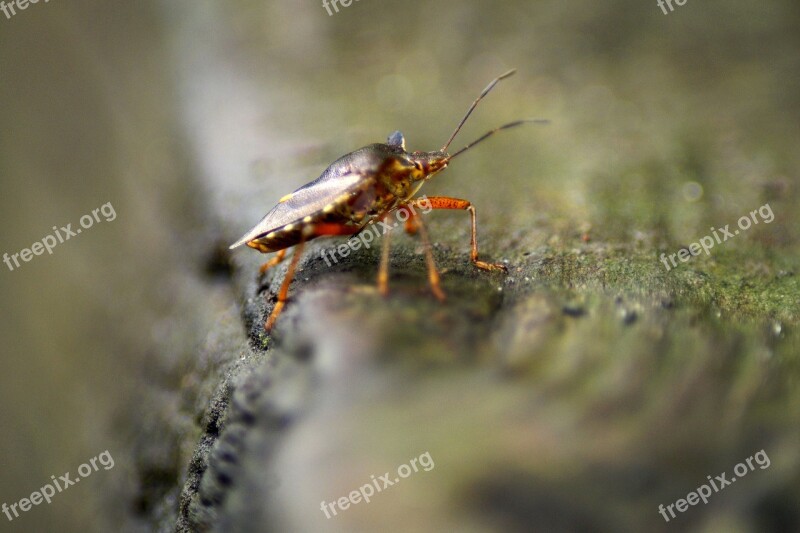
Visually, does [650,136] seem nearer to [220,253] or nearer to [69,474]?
[220,253]

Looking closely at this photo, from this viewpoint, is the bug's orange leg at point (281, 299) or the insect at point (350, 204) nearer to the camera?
the bug's orange leg at point (281, 299)

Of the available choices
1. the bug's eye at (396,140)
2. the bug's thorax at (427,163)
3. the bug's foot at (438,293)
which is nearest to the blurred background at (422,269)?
the bug's foot at (438,293)

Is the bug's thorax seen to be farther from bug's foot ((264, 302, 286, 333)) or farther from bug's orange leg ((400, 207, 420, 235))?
bug's foot ((264, 302, 286, 333))

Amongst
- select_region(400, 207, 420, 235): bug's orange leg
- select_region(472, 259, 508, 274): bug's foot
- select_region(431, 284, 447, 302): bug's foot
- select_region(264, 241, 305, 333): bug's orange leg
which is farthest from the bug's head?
select_region(431, 284, 447, 302): bug's foot

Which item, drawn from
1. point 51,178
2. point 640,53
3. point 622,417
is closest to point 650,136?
point 640,53

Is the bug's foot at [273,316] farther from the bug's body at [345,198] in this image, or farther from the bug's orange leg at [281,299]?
the bug's body at [345,198]

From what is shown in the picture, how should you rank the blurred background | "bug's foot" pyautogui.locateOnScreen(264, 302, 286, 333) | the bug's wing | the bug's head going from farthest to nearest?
the bug's head < the bug's wing < "bug's foot" pyautogui.locateOnScreen(264, 302, 286, 333) < the blurred background

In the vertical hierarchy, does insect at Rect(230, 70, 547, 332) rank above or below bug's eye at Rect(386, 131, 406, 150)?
below

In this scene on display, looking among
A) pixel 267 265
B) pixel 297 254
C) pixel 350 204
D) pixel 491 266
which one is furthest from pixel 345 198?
pixel 491 266
